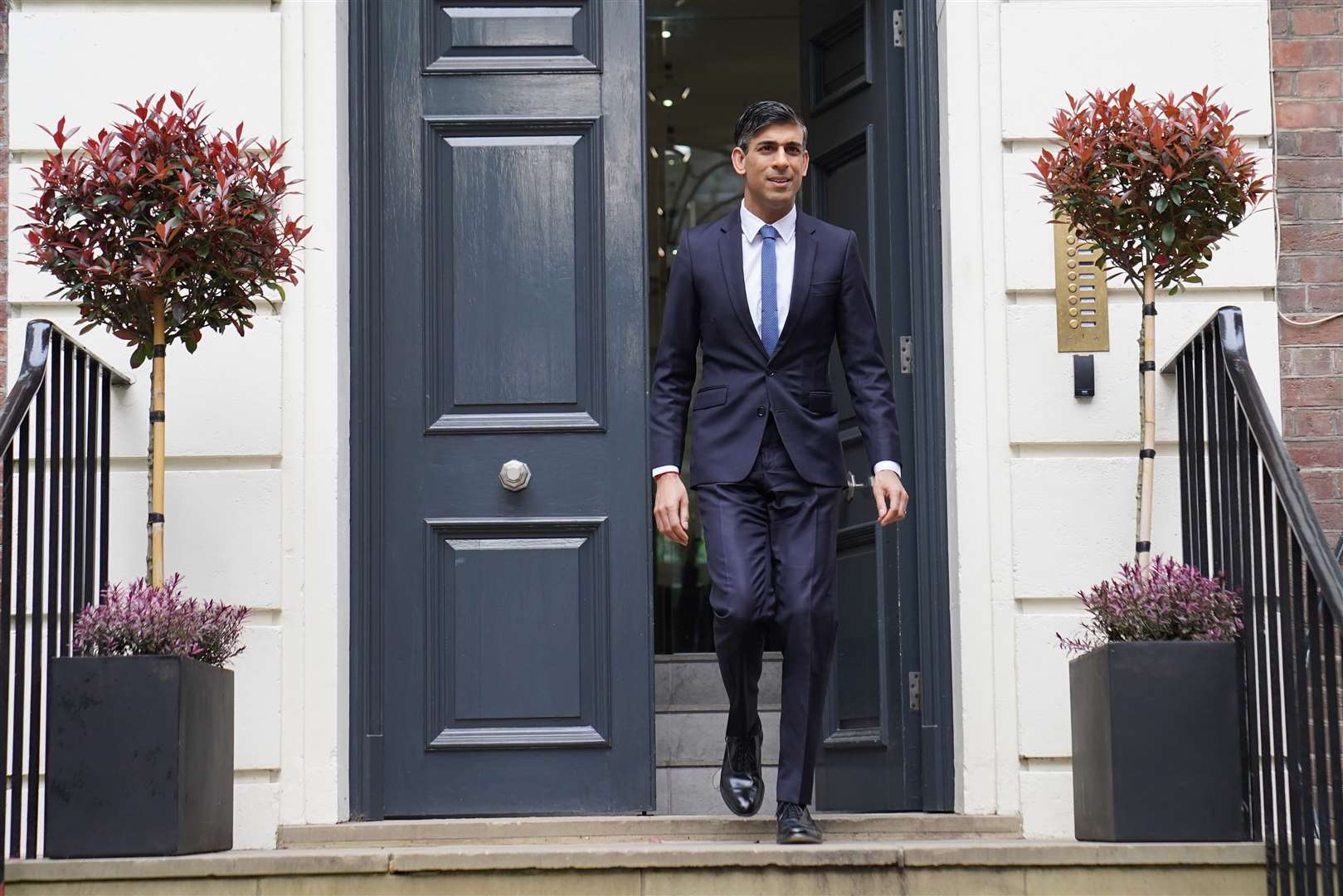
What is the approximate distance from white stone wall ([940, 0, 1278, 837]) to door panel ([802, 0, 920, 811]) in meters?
0.20

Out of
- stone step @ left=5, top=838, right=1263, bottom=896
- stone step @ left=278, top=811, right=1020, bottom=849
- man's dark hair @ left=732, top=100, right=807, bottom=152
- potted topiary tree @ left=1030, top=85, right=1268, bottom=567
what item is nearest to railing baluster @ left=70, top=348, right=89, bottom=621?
stone step @ left=5, top=838, right=1263, bottom=896

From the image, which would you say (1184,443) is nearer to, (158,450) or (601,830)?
(601,830)

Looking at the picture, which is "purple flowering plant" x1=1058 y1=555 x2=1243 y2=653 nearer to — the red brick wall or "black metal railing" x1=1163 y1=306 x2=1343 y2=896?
"black metal railing" x1=1163 y1=306 x2=1343 y2=896

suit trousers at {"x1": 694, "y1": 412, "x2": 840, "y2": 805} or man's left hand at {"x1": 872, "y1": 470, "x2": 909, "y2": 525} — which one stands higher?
man's left hand at {"x1": 872, "y1": 470, "x2": 909, "y2": 525}

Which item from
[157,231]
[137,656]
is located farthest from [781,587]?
[157,231]

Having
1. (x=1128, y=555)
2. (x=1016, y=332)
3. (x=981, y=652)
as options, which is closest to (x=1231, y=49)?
(x=1016, y=332)

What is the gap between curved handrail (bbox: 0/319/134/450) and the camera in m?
4.12

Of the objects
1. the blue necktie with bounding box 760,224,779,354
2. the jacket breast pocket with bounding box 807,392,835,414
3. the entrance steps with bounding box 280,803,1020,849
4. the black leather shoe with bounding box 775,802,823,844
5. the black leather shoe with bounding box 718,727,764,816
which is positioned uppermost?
the blue necktie with bounding box 760,224,779,354

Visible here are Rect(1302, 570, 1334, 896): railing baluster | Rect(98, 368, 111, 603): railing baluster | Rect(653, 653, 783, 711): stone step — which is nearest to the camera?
Rect(1302, 570, 1334, 896): railing baluster

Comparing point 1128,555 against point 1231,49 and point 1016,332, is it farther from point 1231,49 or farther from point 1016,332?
point 1231,49

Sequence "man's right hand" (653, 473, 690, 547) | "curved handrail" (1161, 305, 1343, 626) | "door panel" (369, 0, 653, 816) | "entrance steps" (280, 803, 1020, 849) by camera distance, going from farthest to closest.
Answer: "door panel" (369, 0, 653, 816), "entrance steps" (280, 803, 1020, 849), "man's right hand" (653, 473, 690, 547), "curved handrail" (1161, 305, 1343, 626)

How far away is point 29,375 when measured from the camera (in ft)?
14.0

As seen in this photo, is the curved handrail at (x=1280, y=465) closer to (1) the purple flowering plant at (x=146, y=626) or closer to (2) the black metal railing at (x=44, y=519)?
(1) the purple flowering plant at (x=146, y=626)

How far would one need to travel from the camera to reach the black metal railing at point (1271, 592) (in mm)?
3758
